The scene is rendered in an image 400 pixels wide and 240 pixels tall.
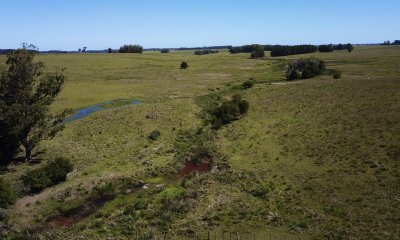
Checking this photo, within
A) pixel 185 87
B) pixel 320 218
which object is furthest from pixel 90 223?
pixel 185 87

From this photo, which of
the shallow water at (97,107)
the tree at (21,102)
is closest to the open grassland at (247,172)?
the tree at (21,102)

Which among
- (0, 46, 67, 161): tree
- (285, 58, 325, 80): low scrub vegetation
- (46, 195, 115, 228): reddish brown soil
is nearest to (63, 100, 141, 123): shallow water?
(0, 46, 67, 161): tree

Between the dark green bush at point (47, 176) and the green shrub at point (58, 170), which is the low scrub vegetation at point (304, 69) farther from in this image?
the dark green bush at point (47, 176)

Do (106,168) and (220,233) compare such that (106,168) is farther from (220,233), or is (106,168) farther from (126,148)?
(220,233)

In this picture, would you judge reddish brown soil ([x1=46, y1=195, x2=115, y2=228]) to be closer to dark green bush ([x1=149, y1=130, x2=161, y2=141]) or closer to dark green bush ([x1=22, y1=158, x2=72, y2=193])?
dark green bush ([x1=22, y1=158, x2=72, y2=193])

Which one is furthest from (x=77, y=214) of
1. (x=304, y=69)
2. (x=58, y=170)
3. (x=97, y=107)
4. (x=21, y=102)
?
(x=304, y=69)

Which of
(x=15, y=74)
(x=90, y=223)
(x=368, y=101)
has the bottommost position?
(x=90, y=223)
